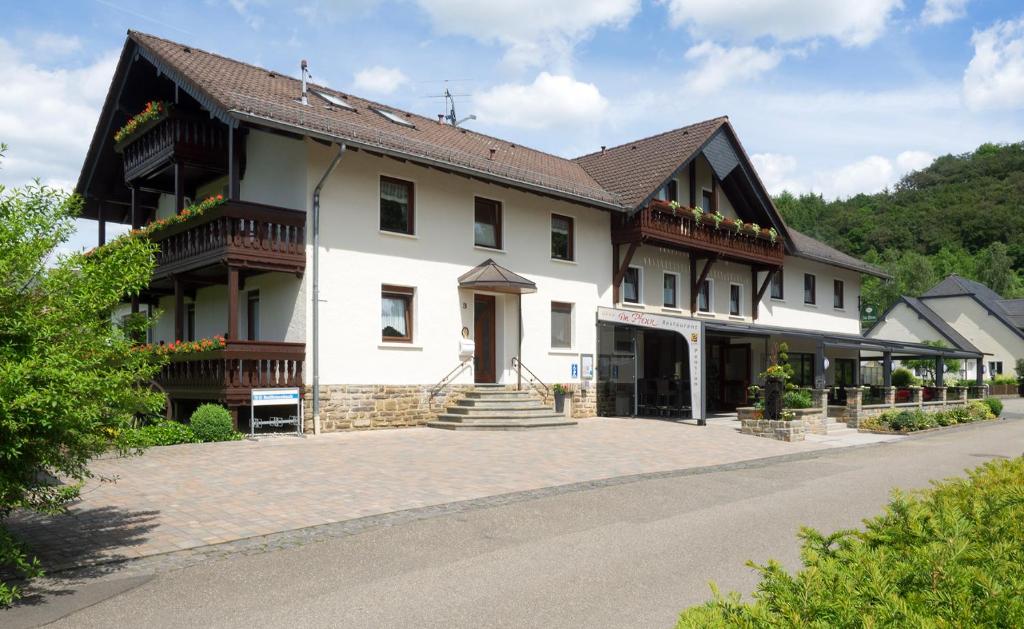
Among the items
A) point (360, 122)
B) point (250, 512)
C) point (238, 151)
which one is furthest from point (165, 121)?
point (250, 512)

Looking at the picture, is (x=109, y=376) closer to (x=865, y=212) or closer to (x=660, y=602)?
(x=660, y=602)

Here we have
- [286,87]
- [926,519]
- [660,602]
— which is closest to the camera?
[926,519]

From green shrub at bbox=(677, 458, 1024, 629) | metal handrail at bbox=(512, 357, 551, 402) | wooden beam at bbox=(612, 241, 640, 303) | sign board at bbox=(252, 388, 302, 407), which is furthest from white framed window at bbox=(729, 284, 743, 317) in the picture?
green shrub at bbox=(677, 458, 1024, 629)

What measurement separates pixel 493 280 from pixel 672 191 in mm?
8723

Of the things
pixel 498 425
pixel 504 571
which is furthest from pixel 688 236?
pixel 504 571

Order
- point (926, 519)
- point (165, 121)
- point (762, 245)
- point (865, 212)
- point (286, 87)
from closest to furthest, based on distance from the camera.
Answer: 1. point (926, 519)
2. point (165, 121)
3. point (286, 87)
4. point (762, 245)
5. point (865, 212)

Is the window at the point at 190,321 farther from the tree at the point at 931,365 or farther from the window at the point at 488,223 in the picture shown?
the tree at the point at 931,365

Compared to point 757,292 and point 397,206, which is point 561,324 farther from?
point 757,292

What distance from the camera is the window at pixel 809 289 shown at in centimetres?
3152

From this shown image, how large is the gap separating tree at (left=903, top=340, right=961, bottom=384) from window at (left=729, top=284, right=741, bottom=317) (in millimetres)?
19604

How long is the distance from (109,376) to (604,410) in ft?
58.4

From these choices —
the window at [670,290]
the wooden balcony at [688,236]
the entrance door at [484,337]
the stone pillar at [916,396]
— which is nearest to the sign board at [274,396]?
the entrance door at [484,337]

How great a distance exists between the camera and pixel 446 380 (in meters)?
18.6

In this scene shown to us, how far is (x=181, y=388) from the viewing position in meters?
16.6
